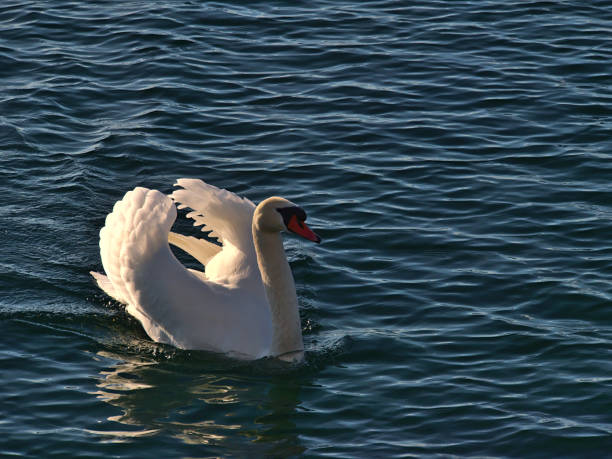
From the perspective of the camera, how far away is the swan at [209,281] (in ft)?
33.5

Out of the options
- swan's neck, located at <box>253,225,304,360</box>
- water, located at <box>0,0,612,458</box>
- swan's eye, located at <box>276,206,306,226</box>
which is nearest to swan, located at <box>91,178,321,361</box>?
swan's neck, located at <box>253,225,304,360</box>

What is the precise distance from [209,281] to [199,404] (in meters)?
1.71

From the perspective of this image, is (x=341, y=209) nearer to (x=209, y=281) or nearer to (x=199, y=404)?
(x=209, y=281)

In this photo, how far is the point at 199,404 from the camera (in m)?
9.55

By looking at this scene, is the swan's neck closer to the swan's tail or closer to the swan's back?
the swan's back

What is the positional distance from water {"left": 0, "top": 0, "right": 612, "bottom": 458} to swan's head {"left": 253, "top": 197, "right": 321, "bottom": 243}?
138 cm

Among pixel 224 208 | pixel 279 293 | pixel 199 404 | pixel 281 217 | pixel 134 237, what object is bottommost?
pixel 199 404

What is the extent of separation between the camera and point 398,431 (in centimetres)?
909

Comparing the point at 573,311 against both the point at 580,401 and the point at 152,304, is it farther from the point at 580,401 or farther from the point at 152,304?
the point at 152,304

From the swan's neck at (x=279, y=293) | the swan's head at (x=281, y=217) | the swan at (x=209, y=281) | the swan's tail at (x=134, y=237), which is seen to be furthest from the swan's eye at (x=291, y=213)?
the swan's tail at (x=134, y=237)

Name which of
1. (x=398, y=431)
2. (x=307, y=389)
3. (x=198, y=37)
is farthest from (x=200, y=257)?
(x=198, y=37)

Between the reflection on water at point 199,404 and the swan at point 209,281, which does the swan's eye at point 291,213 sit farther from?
the reflection on water at point 199,404

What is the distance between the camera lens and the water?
9.35m

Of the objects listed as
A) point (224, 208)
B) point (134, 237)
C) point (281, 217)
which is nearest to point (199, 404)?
point (281, 217)
